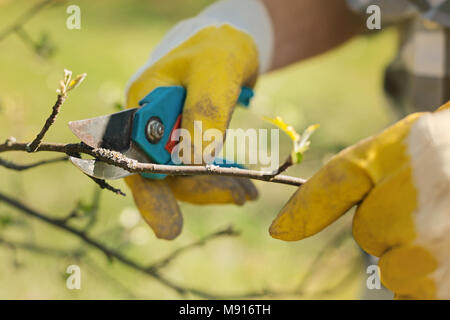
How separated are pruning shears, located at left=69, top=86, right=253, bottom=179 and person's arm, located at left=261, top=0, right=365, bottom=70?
0.60 meters

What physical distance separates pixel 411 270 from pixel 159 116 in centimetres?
55

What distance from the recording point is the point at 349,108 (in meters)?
3.04

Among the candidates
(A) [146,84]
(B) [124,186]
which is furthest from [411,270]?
(B) [124,186]

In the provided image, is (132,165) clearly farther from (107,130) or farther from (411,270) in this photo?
(411,270)

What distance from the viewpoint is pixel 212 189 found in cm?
119

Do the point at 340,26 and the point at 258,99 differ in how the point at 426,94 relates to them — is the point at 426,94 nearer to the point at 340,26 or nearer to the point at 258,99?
the point at 340,26

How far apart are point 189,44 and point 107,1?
8.13 feet

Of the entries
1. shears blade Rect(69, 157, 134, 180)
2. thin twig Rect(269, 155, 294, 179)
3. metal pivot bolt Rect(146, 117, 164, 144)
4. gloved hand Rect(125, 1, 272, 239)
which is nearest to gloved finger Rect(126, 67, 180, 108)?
gloved hand Rect(125, 1, 272, 239)

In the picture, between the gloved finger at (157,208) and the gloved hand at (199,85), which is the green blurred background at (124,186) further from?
the gloved finger at (157,208)

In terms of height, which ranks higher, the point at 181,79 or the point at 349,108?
the point at 349,108

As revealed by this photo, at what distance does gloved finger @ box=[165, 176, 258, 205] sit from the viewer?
1.19 metres

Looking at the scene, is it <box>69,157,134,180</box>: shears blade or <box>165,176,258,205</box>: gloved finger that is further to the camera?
<box>165,176,258,205</box>: gloved finger

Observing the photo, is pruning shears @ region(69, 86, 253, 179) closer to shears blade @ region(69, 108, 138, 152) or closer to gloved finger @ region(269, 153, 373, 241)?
shears blade @ region(69, 108, 138, 152)

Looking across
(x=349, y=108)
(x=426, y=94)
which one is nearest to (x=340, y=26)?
(x=426, y=94)
